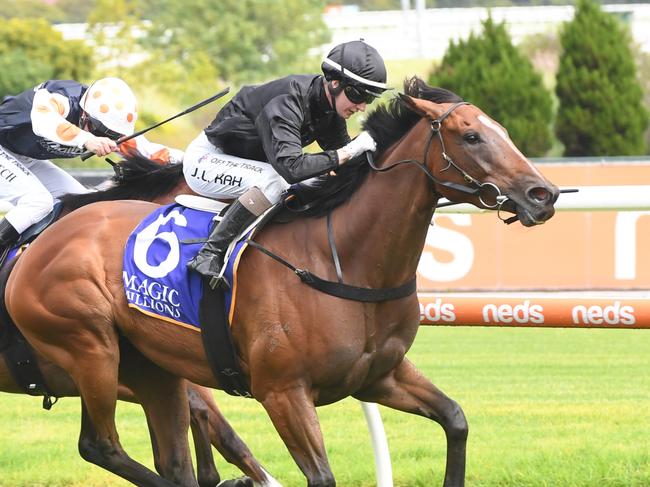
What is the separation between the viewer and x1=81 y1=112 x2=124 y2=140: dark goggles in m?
6.02

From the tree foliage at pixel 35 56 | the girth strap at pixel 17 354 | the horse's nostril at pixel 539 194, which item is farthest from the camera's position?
the tree foliage at pixel 35 56

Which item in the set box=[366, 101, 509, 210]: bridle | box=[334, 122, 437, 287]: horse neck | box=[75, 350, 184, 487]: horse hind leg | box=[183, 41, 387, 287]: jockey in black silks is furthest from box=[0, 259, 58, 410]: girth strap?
box=[366, 101, 509, 210]: bridle

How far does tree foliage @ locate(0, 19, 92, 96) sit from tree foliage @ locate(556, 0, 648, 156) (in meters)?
18.3

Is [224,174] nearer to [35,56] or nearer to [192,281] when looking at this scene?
[192,281]

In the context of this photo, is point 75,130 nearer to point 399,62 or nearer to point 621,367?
point 621,367

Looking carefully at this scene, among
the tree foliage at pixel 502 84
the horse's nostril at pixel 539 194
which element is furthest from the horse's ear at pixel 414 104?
the tree foliage at pixel 502 84

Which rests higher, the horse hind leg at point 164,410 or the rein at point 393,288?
the rein at point 393,288

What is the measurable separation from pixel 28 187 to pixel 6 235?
271 mm

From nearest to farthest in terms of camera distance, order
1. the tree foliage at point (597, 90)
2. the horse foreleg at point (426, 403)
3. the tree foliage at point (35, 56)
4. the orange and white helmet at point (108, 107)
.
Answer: the horse foreleg at point (426, 403), the orange and white helmet at point (108, 107), the tree foliage at point (597, 90), the tree foliage at point (35, 56)

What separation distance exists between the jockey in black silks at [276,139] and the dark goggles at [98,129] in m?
0.85

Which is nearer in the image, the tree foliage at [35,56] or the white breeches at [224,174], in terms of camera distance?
the white breeches at [224,174]

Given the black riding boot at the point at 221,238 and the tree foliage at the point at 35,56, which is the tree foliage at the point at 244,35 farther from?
the black riding boot at the point at 221,238

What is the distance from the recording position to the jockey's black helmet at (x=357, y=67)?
4.86 m

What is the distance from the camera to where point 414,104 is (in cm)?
478
